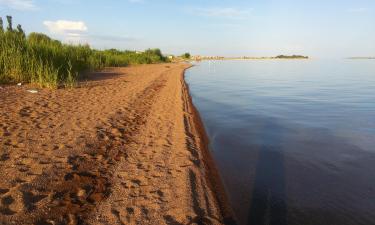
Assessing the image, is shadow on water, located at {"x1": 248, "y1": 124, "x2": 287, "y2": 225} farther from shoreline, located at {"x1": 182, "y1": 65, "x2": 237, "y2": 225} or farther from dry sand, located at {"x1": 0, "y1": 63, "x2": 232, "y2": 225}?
dry sand, located at {"x1": 0, "y1": 63, "x2": 232, "y2": 225}

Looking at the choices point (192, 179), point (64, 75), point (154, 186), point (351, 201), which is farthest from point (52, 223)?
point (64, 75)

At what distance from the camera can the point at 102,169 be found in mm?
4590

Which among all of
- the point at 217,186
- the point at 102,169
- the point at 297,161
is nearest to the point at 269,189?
the point at 217,186

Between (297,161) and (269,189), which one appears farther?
(297,161)

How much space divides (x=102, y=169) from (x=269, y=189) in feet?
8.40

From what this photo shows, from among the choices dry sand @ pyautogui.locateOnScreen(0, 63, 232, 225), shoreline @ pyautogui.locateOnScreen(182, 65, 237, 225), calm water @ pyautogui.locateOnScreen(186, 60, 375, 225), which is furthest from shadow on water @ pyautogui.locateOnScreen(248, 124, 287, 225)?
dry sand @ pyautogui.locateOnScreen(0, 63, 232, 225)

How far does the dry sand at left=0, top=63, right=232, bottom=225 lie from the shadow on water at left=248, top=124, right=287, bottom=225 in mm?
452

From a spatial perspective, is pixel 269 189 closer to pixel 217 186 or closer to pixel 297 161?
pixel 217 186

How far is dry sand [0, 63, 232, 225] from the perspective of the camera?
3.44m

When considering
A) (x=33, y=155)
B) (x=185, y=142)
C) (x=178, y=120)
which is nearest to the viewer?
(x=33, y=155)

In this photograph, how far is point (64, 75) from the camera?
14219mm

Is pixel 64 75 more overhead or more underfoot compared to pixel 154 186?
more overhead

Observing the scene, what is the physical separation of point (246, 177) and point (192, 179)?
1168 mm

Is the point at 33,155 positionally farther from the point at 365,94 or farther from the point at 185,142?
the point at 365,94
